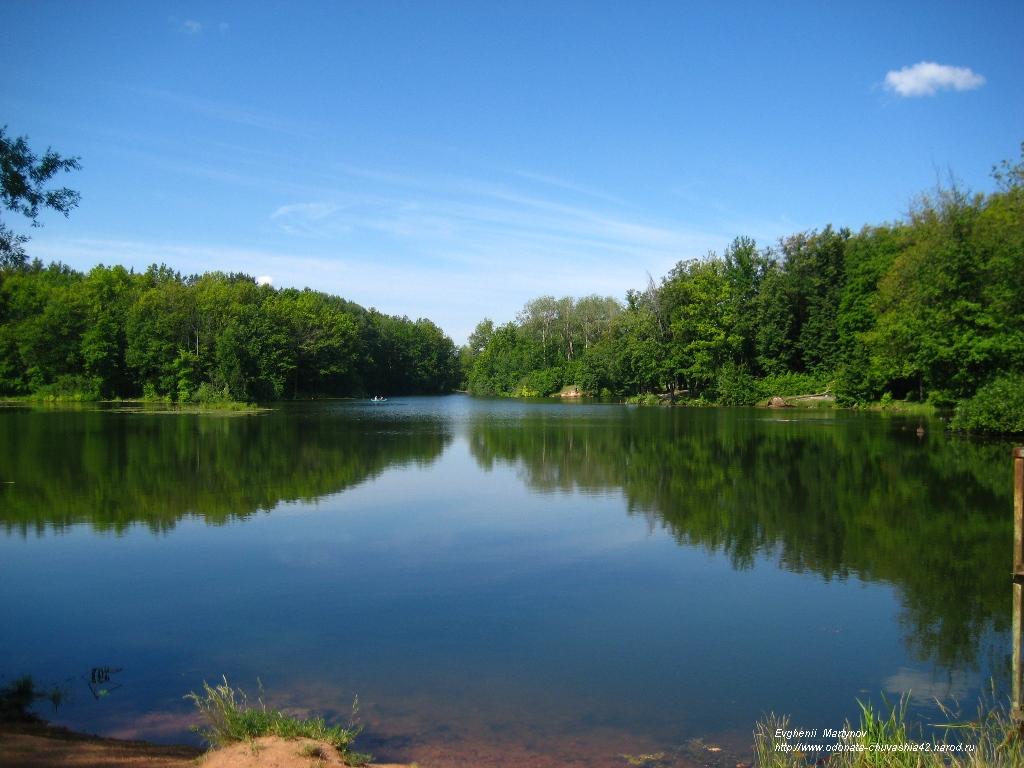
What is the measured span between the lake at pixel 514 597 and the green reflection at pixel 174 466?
0.59 ft

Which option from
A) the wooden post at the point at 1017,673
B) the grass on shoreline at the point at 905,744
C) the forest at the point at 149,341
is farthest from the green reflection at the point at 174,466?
the forest at the point at 149,341

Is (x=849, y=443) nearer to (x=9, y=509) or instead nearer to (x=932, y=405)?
(x=932, y=405)

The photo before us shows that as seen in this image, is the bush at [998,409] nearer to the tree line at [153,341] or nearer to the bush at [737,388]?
the bush at [737,388]

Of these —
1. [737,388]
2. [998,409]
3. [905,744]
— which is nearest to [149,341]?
[737,388]

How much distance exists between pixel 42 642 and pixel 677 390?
6776 centimetres

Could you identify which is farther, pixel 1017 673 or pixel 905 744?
pixel 1017 673

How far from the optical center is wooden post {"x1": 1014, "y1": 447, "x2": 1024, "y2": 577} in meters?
7.66

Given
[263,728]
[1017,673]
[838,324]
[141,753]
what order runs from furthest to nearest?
[838,324], [1017,673], [263,728], [141,753]

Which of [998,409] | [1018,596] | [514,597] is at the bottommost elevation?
[514,597]

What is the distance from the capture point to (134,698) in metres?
6.70

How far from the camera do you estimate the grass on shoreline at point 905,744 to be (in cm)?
504

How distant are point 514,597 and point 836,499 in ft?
32.4

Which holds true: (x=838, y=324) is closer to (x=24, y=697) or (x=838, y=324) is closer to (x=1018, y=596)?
(x=1018, y=596)

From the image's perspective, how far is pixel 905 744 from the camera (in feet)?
17.0
